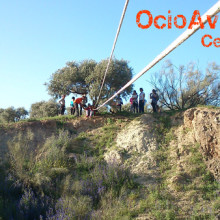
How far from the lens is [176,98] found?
15.9m

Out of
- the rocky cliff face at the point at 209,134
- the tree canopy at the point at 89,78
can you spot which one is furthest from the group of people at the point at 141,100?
the rocky cliff face at the point at 209,134

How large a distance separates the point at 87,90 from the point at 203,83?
7121mm

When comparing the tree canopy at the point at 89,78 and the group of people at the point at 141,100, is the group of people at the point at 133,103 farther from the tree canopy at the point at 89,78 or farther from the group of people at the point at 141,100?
the tree canopy at the point at 89,78

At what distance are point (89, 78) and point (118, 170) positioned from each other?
869 cm

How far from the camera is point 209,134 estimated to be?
30.9ft

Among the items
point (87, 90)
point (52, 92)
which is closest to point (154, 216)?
point (87, 90)

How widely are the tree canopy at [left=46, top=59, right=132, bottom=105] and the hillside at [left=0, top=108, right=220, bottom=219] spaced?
3851 millimetres

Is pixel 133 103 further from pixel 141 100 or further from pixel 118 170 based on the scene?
pixel 118 170

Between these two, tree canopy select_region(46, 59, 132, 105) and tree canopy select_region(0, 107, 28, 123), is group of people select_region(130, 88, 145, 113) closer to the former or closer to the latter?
tree canopy select_region(46, 59, 132, 105)

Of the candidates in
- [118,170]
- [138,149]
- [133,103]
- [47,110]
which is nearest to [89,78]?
[133,103]

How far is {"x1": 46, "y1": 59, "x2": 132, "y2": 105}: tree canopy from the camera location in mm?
16453

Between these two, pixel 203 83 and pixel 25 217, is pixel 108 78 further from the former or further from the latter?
pixel 25 217

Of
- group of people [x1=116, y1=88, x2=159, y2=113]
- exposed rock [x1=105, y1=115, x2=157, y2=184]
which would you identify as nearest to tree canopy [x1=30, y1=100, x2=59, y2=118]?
group of people [x1=116, y1=88, x2=159, y2=113]

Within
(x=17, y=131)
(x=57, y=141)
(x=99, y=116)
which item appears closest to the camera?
(x=57, y=141)
